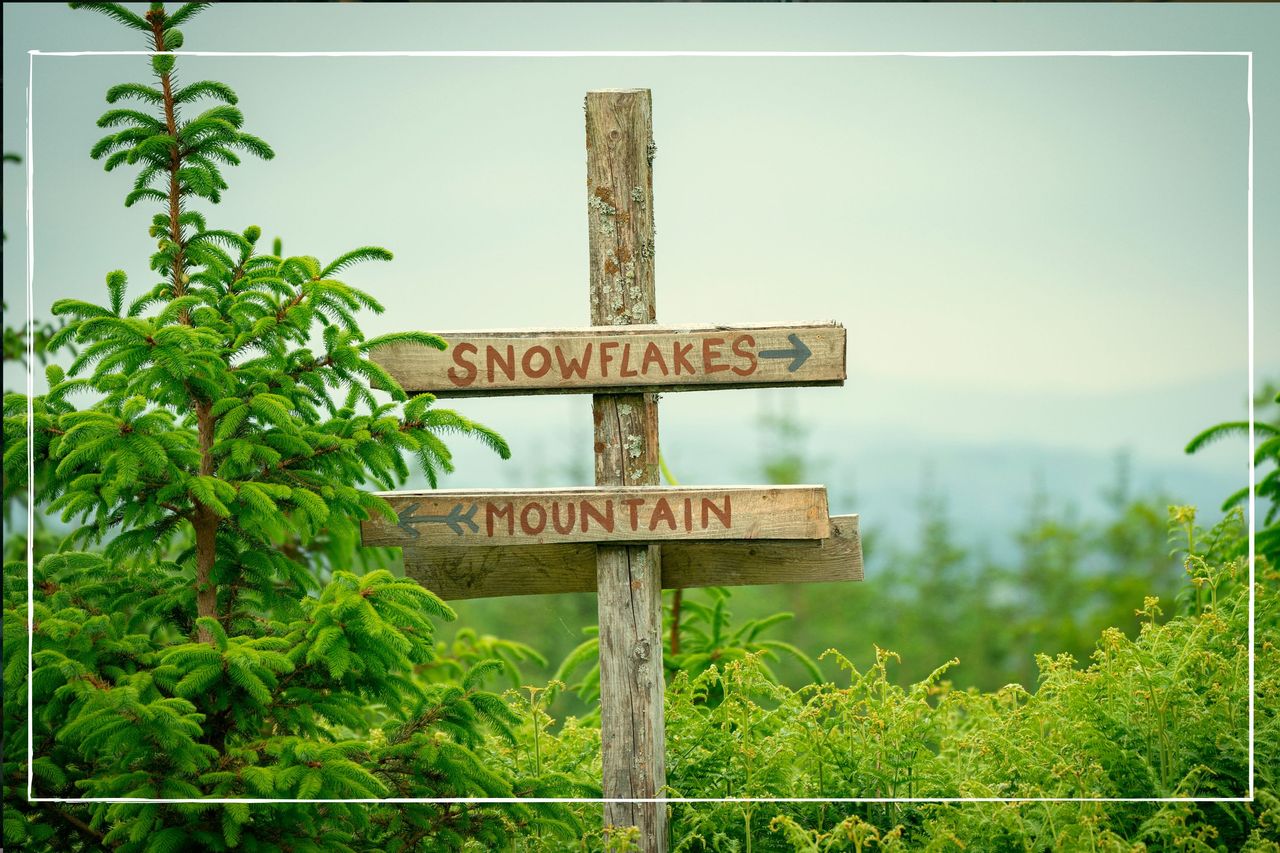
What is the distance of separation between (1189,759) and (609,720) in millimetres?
2019

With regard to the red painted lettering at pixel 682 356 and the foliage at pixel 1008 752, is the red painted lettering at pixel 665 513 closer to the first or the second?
the red painted lettering at pixel 682 356

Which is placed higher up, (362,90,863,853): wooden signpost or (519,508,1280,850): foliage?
(362,90,863,853): wooden signpost

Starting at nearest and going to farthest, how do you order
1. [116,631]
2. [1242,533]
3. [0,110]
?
[116,631] < [0,110] < [1242,533]

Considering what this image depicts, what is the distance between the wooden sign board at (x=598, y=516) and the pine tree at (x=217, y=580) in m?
0.11

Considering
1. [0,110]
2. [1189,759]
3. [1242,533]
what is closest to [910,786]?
[1189,759]

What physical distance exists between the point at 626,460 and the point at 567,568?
0.47 m

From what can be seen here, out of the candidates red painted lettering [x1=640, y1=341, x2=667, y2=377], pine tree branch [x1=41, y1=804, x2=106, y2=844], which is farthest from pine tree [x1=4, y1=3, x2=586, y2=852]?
red painted lettering [x1=640, y1=341, x2=667, y2=377]

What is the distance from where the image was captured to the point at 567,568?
4.12 meters

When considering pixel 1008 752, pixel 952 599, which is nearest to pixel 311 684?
pixel 1008 752

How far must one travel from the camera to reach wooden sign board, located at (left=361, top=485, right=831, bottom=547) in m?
3.77

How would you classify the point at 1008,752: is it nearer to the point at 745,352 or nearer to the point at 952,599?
the point at 745,352

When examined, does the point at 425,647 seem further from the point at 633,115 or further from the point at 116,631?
the point at 633,115

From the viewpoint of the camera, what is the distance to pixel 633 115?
3969 mm

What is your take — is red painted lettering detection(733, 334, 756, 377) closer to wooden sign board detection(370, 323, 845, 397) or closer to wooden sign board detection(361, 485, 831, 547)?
wooden sign board detection(370, 323, 845, 397)
